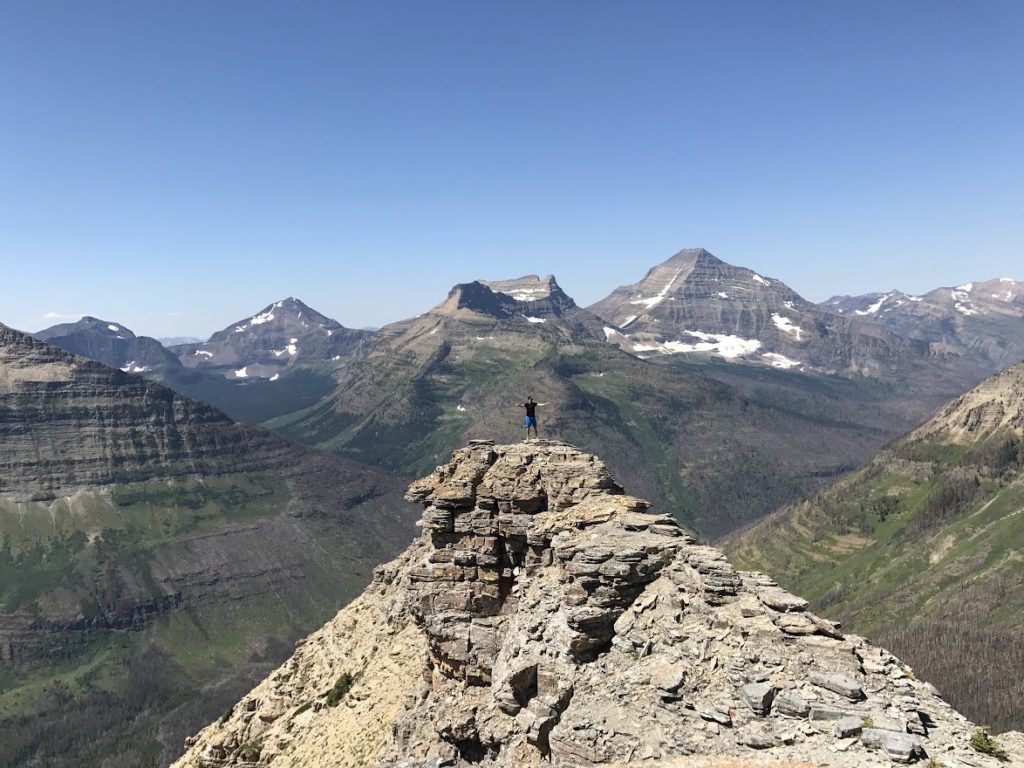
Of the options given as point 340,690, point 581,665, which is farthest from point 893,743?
point 340,690

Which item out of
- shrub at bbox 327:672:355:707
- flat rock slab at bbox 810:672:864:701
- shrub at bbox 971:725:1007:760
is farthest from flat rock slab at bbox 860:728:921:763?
shrub at bbox 327:672:355:707

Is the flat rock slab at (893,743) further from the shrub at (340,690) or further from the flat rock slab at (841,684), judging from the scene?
the shrub at (340,690)

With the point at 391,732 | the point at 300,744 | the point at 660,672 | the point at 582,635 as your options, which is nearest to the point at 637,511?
the point at 582,635

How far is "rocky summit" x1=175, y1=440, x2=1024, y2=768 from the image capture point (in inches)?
1113

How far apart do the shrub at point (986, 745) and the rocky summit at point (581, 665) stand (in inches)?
5.1

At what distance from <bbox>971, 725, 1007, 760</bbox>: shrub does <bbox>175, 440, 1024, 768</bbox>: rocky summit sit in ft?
0.42

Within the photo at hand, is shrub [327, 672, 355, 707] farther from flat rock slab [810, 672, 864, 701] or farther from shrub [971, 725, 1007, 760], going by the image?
shrub [971, 725, 1007, 760]

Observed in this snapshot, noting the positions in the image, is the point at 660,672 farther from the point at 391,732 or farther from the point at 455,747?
the point at 391,732

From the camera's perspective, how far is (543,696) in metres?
37.0

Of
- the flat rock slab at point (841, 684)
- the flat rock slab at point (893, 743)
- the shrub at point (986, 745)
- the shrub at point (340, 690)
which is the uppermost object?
the flat rock slab at point (841, 684)

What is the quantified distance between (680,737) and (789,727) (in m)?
4.59

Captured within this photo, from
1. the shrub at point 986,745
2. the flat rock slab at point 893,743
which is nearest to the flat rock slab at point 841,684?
the flat rock slab at point 893,743

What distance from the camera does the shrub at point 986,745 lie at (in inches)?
1056

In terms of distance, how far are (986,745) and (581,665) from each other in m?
18.0
